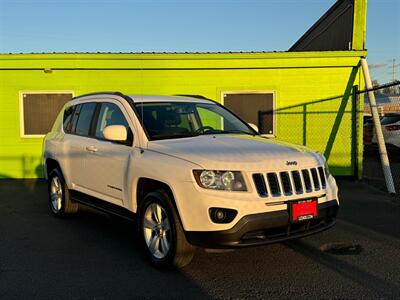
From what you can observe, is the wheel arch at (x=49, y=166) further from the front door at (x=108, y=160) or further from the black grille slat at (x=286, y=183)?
the black grille slat at (x=286, y=183)

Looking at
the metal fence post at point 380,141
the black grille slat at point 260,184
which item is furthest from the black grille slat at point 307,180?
the metal fence post at point 380,141

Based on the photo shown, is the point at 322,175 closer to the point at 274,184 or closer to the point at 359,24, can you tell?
the point at 274,184

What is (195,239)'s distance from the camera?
403 cm

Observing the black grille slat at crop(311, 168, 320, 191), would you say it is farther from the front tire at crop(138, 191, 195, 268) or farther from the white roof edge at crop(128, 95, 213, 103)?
the white roof edge at crop(128, 95, 213, 103)

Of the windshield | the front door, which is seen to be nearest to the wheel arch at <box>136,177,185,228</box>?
the front door

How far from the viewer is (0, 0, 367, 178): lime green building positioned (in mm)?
10625

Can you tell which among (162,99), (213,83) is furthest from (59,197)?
(213,83)

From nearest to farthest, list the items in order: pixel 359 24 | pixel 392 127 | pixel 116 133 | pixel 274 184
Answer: pixel 274 184
pixel 116 133
pixel 359 24
pixel 392 127

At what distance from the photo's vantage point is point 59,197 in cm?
678

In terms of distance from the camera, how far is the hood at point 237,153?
4055 millimetres

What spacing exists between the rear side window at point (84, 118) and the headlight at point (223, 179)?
8.39 feet

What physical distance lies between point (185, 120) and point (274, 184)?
1.72m

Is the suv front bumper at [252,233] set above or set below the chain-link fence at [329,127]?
below

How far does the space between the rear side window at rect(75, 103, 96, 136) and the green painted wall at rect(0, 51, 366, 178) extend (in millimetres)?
4484
